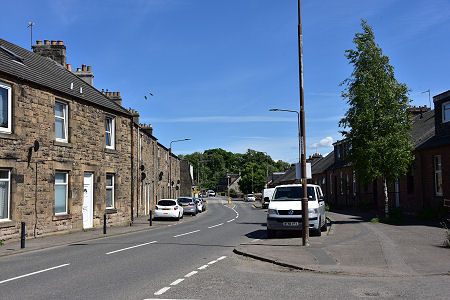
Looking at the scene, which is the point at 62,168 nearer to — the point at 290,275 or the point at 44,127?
the point at 44,127

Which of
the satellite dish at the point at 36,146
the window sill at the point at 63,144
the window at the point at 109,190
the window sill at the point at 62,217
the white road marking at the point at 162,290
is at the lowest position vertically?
the white road marking at the point at 162,290

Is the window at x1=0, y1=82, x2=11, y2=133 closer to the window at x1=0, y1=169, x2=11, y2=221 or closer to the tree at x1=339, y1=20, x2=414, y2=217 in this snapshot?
the window at x1=0, y1=169, x2=11, y2=221

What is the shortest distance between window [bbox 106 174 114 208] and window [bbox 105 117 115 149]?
1785 millimetres

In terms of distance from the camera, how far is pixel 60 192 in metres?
19.7

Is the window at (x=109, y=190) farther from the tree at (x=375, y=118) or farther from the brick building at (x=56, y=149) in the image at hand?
the tree at (x=375, y=118)

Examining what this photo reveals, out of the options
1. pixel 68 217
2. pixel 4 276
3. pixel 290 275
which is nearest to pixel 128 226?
pixel 68 217

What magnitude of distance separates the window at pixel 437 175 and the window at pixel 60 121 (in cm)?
2018

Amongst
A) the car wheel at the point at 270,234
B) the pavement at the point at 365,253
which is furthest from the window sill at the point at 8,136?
the car wheel at the point at 270,234

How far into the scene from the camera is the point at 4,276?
919cm

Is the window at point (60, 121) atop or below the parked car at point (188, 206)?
atop

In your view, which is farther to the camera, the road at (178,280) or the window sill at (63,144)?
the window sill at (63,144)

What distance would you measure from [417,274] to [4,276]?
9189mm

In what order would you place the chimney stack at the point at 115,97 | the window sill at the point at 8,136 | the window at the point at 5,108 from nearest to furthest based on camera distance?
the window sill at the point at 8,136, the window at the point at 5,108, the chimney stack at the point at 115,97

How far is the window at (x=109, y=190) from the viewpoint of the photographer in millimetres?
23594
